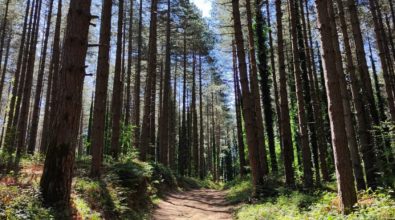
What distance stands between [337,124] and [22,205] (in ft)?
18.3

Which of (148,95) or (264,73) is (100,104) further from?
(264,73)

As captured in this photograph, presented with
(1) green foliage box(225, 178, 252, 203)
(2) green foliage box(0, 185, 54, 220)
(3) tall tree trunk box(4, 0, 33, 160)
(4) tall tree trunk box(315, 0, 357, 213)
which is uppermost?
(3) tall tree trunk box(4, 0, 33, 160)

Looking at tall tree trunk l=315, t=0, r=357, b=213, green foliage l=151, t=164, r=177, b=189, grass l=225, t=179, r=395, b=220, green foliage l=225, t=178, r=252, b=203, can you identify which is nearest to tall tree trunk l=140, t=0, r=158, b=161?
green foliage l=151, t=164, r=177, b=189

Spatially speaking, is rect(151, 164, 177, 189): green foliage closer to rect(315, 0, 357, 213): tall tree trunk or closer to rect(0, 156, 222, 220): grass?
rect(0, 156, 222, 220): grass

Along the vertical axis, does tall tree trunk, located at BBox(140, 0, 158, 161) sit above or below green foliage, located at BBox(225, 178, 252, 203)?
above

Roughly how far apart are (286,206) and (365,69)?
6687mm

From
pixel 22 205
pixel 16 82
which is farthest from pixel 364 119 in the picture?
pixel 16 82

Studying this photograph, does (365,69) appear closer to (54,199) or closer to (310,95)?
(310,95)

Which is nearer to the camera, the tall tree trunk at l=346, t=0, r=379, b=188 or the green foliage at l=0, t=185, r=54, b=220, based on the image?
the green foliage at l=0, t=185, r=54, b=220

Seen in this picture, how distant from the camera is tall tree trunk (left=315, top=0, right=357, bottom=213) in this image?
6.00 m

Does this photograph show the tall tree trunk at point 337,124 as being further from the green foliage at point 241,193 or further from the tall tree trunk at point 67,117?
the green foliage at point 241,193

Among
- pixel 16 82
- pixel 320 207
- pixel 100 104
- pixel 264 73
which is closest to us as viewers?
pixel 320 207

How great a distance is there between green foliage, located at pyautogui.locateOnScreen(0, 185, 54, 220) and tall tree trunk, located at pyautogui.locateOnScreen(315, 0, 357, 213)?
498cm

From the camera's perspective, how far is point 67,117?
19.7 ft
